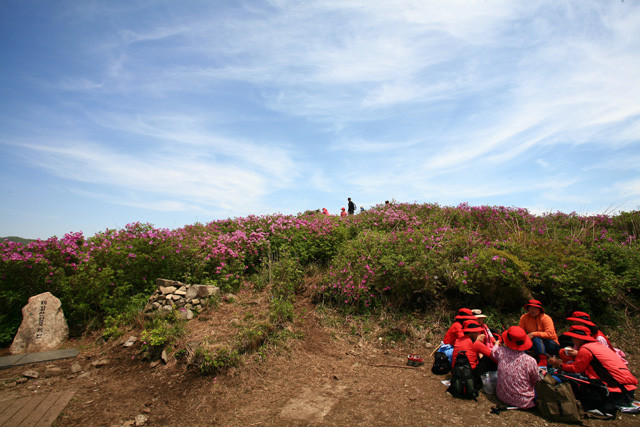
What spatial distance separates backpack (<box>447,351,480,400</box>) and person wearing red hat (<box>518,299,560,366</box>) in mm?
1165

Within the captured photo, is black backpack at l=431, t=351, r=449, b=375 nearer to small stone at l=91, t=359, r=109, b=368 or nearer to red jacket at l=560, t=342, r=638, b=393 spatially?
red jacket at l=560, t=342, r=638, b=393

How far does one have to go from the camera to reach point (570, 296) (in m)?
6.08

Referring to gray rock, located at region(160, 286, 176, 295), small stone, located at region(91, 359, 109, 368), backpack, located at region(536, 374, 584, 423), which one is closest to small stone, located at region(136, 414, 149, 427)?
small stone, located at region(91, 359, 109, 368)

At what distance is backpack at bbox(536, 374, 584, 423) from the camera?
142 inches

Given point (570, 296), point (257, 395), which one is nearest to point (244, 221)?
point (257, 395)

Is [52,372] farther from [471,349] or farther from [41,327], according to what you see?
[471,349]

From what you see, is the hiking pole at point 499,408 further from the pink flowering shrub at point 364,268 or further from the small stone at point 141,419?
the small stone at point 141,419

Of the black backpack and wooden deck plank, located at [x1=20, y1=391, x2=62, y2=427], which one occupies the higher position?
the black backpack

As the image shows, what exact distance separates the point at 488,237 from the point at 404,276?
2.59m

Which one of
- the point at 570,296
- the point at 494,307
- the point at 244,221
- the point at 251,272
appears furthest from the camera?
the point at 244,221

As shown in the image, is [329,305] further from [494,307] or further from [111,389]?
[111,389]

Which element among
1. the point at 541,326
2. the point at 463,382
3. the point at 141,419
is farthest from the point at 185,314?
the point at 541,326

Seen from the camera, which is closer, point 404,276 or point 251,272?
point 404,276

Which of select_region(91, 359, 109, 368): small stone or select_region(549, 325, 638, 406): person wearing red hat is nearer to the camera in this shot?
select_region(549, 325, 638, 406): person wearing red hat
